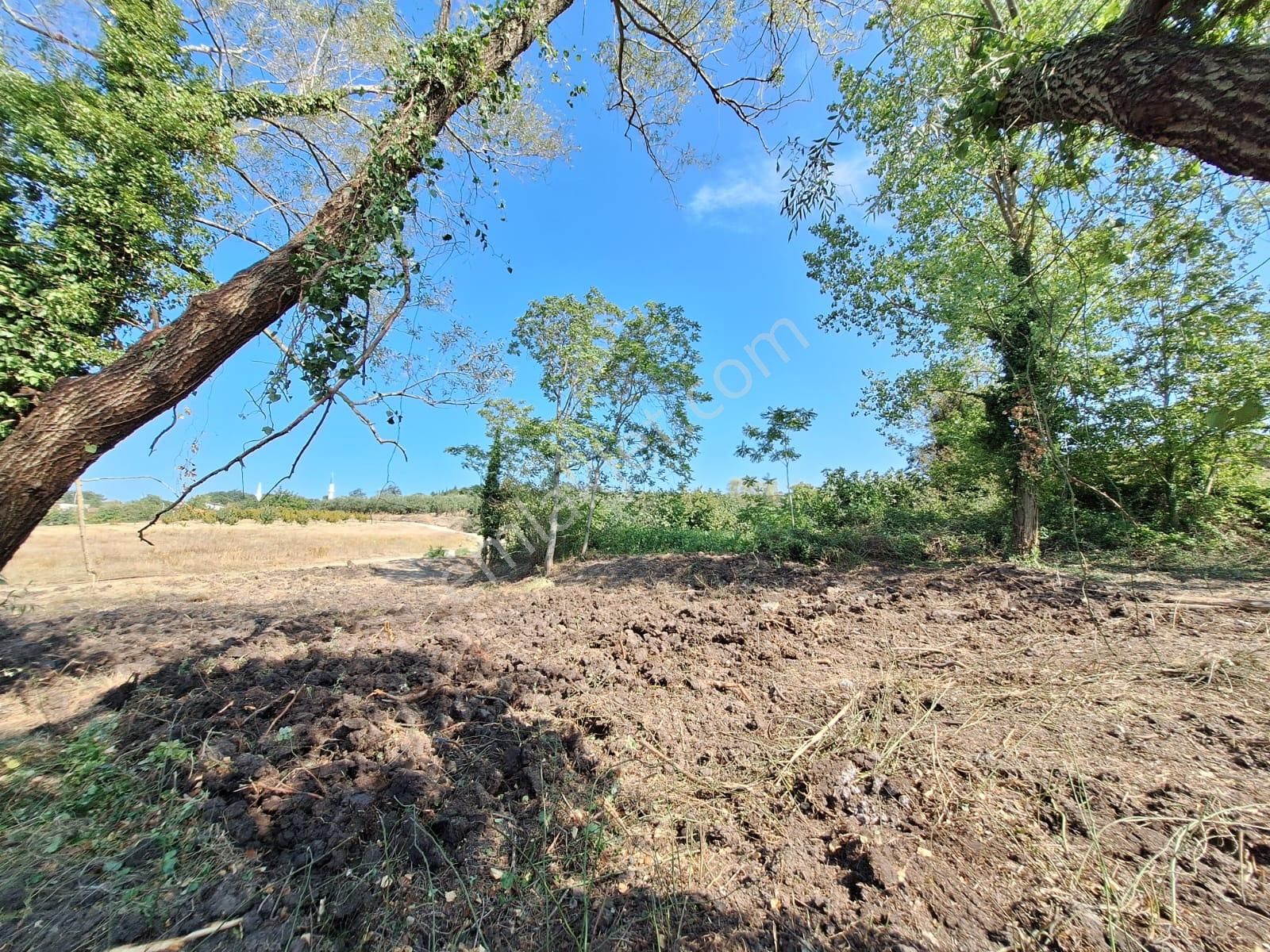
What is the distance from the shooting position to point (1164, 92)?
153 cm

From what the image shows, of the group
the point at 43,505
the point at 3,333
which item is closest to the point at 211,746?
the point at 43,505

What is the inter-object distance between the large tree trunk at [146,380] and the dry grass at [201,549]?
8.60 m

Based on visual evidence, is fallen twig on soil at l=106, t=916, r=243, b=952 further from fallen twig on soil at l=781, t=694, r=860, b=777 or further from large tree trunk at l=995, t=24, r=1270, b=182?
large tree trunk at l=995, t=24, r=1270, b=182

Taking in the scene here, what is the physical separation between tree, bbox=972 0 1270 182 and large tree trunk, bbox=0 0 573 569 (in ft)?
8.87

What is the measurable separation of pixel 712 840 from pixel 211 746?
7.28 ft

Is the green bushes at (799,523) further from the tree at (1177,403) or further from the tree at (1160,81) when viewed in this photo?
the tree at (1160,81)

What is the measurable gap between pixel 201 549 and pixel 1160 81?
61.1 feet

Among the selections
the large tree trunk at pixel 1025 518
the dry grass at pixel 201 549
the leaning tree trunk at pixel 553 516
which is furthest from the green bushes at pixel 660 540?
the dry grass at pixel 201 549

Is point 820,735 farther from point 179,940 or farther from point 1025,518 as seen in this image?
point 1025,518

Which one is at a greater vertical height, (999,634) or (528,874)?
(999,634)

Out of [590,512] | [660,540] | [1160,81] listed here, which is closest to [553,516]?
[590,512]

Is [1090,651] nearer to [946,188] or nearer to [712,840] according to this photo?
[712,840]

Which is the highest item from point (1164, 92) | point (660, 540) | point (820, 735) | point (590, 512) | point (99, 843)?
point (1164, 92)

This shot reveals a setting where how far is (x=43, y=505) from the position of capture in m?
2.18
